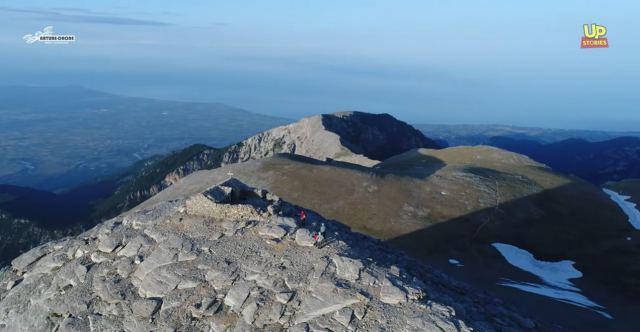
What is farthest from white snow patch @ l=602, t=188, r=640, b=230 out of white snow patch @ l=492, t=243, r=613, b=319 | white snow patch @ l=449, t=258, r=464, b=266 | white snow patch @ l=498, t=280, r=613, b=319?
white snow patch @ l=449, t=258, r=464, b=266

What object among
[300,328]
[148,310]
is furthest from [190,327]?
[300,328]

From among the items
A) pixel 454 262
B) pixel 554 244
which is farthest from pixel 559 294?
pixel 554 244

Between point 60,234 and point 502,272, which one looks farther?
point 60,234

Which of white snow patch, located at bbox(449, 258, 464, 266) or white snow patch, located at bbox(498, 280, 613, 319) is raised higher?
white snow patch, located at bbox(449, 258, 464, 266)

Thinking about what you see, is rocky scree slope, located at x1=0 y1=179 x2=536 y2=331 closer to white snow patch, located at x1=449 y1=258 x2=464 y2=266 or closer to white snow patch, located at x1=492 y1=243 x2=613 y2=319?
white snow patch, located at x1=492 y1=243 x2=613 y2=319

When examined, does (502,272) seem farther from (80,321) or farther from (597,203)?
(80,321)

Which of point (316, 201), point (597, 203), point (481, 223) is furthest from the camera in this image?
point (597, 203)

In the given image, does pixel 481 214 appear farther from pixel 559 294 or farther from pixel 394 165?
pixel 394 165
